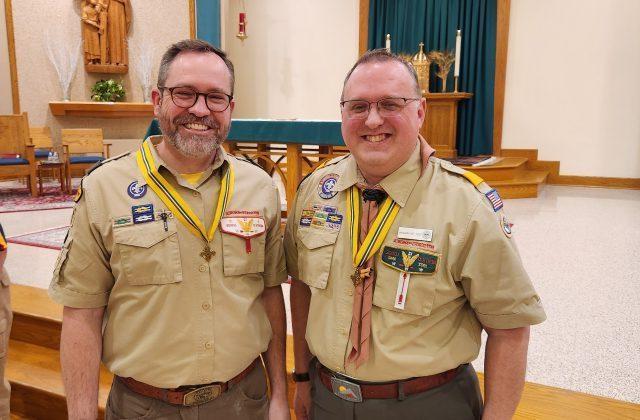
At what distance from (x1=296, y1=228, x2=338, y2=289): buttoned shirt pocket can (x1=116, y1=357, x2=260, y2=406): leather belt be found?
1.29 feet

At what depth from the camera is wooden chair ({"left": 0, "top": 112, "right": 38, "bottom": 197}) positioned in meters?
6.65

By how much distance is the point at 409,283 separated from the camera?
130cm

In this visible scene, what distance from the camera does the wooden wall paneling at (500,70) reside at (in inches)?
329

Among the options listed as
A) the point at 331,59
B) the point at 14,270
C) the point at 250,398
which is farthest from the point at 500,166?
the point at 250,398

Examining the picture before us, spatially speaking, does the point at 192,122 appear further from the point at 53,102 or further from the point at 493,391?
the point at 53,102

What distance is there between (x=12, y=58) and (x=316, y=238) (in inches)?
343

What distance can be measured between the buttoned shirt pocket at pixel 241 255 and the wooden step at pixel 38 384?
1.38 m

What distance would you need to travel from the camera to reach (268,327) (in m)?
1.56

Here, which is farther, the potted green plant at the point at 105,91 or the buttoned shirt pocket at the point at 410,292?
the potted green plant at the point at 105,91

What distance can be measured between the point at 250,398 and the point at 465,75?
27.0 ft

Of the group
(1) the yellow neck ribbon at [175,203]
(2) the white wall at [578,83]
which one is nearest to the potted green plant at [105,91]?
(2) the white wall at [578,83]

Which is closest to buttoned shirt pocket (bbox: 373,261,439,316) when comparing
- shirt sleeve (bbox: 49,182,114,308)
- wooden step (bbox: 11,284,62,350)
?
shirt sleeve (bbox: 49,182,114,308)

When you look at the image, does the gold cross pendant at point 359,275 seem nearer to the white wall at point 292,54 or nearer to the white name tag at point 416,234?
the white name tag at point 416,234

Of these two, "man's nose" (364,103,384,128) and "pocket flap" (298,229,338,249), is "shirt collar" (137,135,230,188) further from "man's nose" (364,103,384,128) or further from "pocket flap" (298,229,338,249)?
"man's nose" (364,103,384,128)
